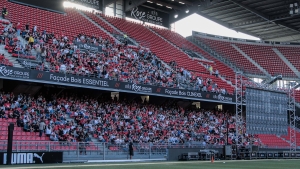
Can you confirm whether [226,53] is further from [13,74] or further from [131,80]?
[13,74]

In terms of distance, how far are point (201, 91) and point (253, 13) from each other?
17.0 m

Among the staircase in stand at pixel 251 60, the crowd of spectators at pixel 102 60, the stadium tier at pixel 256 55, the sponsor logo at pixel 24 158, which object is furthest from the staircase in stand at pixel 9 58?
the staircase in stand at pixel 251 60

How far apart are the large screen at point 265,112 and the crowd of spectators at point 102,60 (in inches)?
312

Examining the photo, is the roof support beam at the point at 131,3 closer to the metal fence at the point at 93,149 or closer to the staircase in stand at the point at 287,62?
the staircase in stand at the point at 287,62

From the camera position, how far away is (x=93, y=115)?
33500 millimetres

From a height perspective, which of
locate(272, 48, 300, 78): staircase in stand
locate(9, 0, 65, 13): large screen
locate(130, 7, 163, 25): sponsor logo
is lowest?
locate(9, 0, 65, 13): large screen

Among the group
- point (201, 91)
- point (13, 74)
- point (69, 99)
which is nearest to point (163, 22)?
point (201, 91)

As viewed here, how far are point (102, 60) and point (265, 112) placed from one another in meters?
12.9

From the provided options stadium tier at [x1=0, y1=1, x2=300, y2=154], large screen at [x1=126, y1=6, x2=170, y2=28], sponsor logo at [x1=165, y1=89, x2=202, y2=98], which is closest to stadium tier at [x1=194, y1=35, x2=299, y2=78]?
stadium tier at [x1=0, y1=1, x2=300, y2=154]

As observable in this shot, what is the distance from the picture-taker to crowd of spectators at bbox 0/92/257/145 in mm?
29547

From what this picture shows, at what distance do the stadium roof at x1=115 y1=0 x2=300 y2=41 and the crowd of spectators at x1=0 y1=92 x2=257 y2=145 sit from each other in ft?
45.9

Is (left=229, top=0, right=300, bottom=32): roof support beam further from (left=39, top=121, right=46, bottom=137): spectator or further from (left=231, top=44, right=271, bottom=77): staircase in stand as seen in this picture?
(left=39, top=121, right=46, bottom=137): spectator

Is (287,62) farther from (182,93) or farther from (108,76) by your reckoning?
(108,76)

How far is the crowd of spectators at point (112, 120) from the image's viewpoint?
2955cm
